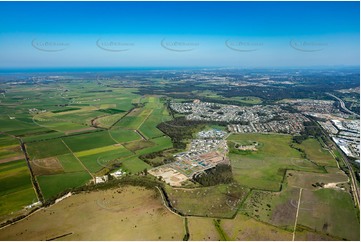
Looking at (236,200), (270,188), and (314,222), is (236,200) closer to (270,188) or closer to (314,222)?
(270,188)

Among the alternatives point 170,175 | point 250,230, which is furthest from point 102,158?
point 250,230

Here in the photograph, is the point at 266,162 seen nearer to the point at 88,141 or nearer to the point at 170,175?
the point at 170,175

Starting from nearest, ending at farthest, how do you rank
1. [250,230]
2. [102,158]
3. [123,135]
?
[250,230] → [102,158] → [123,135]

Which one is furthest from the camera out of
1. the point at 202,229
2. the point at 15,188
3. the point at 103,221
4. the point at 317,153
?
the point at 317,153

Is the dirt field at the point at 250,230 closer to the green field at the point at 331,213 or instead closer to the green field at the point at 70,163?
the green field at the point at 331,213

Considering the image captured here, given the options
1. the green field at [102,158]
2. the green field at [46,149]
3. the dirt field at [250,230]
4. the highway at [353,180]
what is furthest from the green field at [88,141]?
the highway at [353,180]

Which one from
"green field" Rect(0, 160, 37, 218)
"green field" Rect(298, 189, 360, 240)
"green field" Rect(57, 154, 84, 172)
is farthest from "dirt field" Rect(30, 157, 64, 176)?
"green field" Rect(298, 189, 360, 240)
